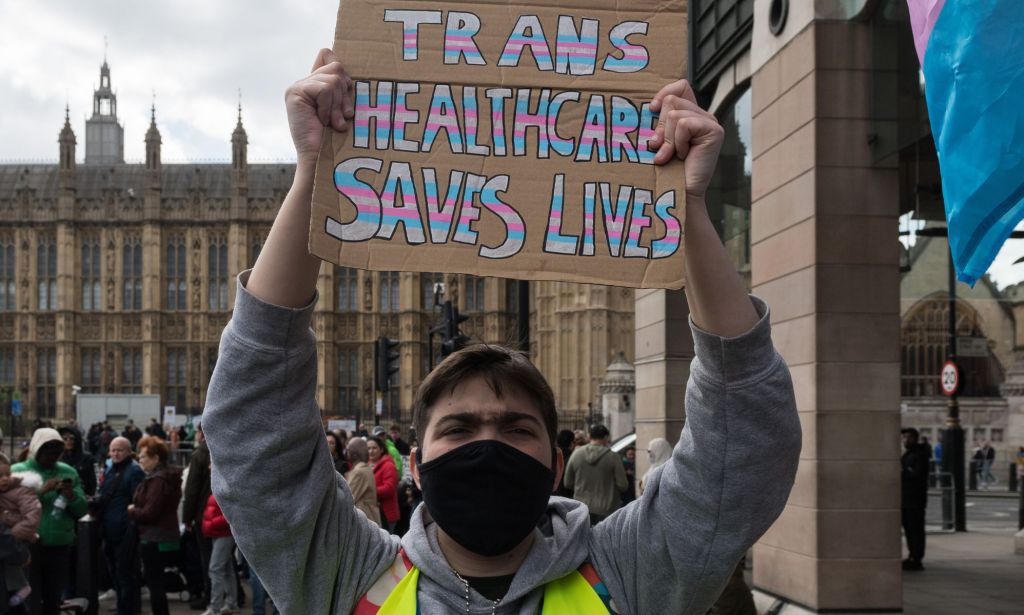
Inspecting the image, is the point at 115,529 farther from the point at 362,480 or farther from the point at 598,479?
the point at 598,479

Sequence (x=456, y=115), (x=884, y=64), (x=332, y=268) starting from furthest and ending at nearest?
(x=332, y=268) < (x=884, y=64) < (x=456, y=115)

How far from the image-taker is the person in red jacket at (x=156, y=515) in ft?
26.3

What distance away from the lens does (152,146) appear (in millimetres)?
57281

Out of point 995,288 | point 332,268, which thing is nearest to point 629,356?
point 332,268

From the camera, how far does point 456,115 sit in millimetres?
1904

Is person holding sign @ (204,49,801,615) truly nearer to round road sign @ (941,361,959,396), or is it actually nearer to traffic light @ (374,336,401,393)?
round road sign @ (941,361,959,396)

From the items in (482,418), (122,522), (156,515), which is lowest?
(122,522)

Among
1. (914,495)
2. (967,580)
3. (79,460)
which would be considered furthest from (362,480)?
(79,460)

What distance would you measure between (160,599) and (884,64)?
6061 mm

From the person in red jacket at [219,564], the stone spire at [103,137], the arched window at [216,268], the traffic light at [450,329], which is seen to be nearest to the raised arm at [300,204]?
the person in red jacket at [219,564]

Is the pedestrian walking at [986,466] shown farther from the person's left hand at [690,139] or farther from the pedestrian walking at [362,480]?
the person's left hand at [690,139]

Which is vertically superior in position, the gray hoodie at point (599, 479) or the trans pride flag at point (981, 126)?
the trans pride flag at point (981, 126)

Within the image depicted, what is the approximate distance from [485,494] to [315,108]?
2.18 feet

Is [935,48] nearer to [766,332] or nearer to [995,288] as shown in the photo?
[766,332]
